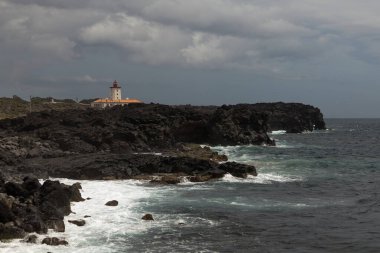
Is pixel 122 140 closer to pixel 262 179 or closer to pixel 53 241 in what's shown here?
pixel 262 179

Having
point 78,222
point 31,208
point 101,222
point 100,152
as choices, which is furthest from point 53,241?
point 100,152

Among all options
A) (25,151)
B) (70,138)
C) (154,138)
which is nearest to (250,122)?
(154,138)

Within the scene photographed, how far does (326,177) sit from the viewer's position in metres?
54.1

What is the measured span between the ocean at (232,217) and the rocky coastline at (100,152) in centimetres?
161

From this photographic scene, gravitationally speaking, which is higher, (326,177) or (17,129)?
(17,129)

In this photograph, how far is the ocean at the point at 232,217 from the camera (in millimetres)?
26094

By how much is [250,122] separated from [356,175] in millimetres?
46800

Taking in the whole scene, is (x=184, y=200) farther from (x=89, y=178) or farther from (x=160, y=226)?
(x=89, y=178)

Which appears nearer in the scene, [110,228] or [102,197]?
[110,228]

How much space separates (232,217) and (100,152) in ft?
115

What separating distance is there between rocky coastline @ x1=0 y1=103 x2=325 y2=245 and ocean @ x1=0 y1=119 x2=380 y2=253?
5.30 ft

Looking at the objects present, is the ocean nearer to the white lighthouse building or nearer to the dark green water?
the dark green water

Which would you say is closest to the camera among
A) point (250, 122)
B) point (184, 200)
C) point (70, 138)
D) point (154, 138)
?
point (184, 200)

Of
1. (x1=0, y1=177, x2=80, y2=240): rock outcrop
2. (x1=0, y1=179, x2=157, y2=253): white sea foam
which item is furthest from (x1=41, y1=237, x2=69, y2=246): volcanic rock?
(x1=0, y1=177, x2=80, y2=240): rock outcrop
